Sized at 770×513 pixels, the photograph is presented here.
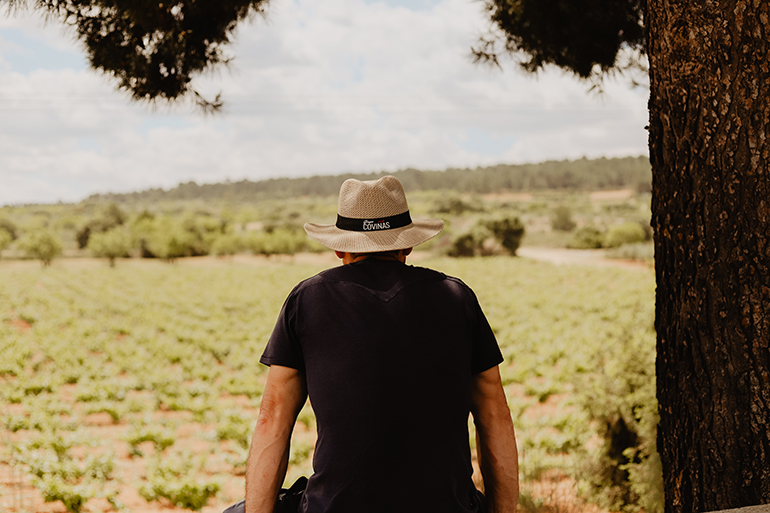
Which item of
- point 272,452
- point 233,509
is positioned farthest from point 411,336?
point 233,509

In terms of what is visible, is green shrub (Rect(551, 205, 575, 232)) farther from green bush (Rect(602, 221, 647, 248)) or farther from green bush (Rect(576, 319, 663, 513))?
green bush (Rect(576, 319, 663, 513))

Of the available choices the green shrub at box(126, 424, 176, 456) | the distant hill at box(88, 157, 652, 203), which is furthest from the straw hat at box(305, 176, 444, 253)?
the distant hill at box(88, 157, 652, 203)

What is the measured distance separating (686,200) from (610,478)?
10.9 feet

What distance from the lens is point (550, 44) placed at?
13.5 feet

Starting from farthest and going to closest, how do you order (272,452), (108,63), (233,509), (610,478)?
(610,478) < (108,63) < (233,509) < (272,452)

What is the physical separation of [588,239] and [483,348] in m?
59.3

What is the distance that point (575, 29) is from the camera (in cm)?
392

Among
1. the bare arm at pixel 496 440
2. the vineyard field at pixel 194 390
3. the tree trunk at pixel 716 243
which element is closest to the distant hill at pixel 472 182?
the vineyard field at pixel 194 390

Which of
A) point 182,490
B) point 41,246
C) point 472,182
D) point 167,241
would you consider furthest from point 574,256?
point 472,182

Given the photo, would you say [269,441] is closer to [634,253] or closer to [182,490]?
[182,490]

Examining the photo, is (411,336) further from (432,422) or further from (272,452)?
(272,452)

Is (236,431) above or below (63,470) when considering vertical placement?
below

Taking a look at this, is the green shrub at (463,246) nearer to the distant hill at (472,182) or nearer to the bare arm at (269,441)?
the bare arm at (269,441)

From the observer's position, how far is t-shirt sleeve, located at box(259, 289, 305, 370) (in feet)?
5.25
